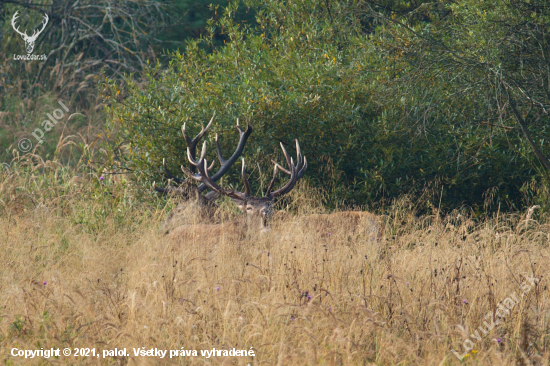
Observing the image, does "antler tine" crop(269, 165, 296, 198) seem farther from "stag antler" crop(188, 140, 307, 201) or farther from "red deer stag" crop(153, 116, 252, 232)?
"red deer stag" crop(153, 116, 252, 232)

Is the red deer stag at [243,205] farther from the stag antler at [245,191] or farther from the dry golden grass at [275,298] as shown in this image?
the dry golden grass at [275,298]

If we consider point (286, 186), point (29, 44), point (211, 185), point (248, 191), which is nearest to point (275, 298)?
point (248, 191)

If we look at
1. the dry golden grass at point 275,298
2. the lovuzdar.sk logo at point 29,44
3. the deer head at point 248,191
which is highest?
the lovuzdar.sk logo at point 29,44

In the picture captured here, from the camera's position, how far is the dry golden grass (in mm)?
3084

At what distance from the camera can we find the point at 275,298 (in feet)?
11.6

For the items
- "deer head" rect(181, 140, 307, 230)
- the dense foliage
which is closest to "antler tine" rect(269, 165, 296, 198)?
"deer head" rect(181, 140, 307, 230)

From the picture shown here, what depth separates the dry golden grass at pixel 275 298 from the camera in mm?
3084

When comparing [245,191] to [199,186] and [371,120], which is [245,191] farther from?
[371,120]

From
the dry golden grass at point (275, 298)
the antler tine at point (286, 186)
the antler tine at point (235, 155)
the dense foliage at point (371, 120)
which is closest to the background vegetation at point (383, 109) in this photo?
the dense foliage at point (371, 120)

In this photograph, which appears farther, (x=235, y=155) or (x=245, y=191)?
(x=235, y=155)

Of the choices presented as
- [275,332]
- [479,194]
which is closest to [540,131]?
[479,194]

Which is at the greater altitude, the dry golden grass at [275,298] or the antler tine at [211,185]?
the antler tine at [211,185]

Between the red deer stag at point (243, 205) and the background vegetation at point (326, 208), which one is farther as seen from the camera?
the red deer stag at point (243, 205)

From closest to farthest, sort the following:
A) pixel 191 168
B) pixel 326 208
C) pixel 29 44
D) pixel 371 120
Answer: pixel 191 168, pixel 326 208, pixel 371 120, pixel 29 44
